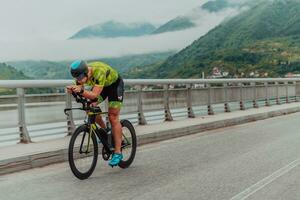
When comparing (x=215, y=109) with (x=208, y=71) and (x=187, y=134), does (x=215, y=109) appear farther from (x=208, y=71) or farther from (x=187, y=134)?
(x=208, y=71)

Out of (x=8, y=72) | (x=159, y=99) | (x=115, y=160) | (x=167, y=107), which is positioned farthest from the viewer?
(x=8, y=72)

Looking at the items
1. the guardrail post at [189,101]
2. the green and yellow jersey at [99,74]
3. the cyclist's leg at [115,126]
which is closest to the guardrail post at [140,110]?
the guardrail post at [189,101]

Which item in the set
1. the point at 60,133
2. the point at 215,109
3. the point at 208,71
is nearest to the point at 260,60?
the point at 208,71

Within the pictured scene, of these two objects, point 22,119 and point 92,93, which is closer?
point 92,93

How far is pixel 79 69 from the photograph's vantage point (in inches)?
301

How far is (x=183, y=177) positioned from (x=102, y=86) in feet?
5.50

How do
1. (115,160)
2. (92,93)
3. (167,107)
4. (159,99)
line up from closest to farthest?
1. (92,93)
2. (115,160)
3. (159,99)
4. (167,107)

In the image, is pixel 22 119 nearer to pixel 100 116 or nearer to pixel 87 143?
pixel 100 116

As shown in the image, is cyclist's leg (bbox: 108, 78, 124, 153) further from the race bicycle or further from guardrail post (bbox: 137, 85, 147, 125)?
guardrail post (bbox: 137, 85, 147, 125)

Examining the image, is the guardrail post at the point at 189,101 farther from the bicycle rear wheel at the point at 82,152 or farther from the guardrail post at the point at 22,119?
the bicycle rear wheel at the point at 82,152

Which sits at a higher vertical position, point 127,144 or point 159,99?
point 159,99

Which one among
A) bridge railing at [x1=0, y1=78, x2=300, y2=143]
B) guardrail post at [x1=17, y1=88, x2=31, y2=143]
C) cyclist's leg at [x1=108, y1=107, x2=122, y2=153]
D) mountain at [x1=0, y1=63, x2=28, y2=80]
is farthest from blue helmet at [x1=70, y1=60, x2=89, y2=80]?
mountain at [x1=0, y1=63, x2=28, y2=80]

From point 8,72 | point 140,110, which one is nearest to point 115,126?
point 140,110

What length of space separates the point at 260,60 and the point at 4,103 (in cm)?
14715
